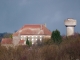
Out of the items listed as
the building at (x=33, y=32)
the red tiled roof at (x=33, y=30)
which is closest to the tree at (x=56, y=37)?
the building at (x=33, y=32)


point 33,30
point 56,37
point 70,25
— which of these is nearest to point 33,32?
point 33,30

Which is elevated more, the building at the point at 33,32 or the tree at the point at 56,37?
the building at the point at 33,32

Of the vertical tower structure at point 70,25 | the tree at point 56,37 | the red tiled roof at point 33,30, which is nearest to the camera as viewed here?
the tree at point 56,37

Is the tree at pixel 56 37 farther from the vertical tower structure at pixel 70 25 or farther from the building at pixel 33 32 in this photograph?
the building at pixel 33 32

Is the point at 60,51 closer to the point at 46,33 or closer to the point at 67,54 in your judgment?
the point at 67,54

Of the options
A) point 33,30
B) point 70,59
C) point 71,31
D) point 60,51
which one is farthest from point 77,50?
point 33,30

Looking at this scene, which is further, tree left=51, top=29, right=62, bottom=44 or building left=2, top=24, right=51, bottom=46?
building left=2, top=24, right=51, bottom=46

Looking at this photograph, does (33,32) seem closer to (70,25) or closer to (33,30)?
(33,30)

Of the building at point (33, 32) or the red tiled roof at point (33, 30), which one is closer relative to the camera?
the building at point (33, 32)

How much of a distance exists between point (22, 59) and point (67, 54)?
376cm

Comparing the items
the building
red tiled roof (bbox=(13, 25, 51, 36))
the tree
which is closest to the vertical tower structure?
the tree

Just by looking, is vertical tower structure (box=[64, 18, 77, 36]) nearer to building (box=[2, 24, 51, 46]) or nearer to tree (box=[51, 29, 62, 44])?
tree (box=[51, 29, 62, 44])

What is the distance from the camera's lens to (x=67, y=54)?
4306 cm

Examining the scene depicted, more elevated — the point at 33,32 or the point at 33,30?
the point at 33,30
